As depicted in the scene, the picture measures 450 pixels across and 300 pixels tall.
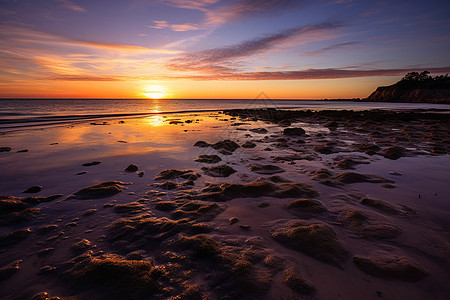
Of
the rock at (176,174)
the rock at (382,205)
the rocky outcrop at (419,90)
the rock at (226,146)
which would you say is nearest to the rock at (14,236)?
the rock at (176,174)

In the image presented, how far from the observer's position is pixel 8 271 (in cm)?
304

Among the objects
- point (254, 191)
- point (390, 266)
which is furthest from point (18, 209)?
point (390, 266)

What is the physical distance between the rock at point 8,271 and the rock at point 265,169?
659 centimetres

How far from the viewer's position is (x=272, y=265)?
10.3 ft

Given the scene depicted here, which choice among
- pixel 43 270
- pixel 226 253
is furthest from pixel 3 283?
pixel 226 253

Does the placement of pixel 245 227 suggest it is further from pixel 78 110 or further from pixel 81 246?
pixel 78 110

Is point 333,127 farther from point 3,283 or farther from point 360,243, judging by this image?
point 3,283

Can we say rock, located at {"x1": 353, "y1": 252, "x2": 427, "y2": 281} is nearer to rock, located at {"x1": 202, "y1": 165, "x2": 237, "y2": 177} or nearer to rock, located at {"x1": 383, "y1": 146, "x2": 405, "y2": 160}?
rock, located at {"x1": 202, "y1": 165, "x2": 237, "y2": 177}

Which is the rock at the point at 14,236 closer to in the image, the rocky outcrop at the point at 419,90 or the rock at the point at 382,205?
the rock at the point at 382,205

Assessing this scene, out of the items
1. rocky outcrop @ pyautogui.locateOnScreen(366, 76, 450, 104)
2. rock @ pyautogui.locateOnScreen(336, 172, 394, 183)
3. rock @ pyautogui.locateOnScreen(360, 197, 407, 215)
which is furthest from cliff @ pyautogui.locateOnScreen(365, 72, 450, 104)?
rock @ pyautogui.locateOnScreen(360, 197, 407, 215)

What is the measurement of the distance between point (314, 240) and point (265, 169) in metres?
4.44

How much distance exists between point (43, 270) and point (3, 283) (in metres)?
0.44

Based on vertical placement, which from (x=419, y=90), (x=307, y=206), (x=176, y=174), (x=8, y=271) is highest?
(x=419, y=90)

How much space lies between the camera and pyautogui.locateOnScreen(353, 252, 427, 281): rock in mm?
2875
